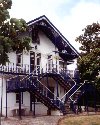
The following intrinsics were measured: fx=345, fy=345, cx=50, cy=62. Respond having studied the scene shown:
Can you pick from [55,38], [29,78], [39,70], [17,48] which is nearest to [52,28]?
[55,38]

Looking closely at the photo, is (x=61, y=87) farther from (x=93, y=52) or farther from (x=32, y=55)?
(x=93, y=52)

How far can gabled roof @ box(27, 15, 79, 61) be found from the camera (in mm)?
37125

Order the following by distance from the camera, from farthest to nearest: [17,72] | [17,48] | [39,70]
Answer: [39,70], [17,72], [17,48]

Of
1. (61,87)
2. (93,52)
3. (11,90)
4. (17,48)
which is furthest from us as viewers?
(61,87)

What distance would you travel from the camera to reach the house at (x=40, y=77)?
3275cm

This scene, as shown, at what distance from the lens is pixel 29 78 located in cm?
3225

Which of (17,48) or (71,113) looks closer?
(17,48)

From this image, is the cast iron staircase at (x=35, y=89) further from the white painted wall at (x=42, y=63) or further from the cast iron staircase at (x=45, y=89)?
the white painted wall at (x=42, y=63)

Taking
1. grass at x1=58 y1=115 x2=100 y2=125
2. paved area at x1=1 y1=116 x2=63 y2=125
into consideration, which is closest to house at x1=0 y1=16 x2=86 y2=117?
paved area at x1=1 y1=116 x2=63 y2=125

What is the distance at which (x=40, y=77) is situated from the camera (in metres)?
34.8

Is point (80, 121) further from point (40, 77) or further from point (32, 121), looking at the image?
point (40, 77)

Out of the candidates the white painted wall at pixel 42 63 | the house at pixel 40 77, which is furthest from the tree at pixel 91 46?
the white painted wall at pixel 42 63

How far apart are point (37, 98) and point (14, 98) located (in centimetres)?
247

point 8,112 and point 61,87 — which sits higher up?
point 61,87
